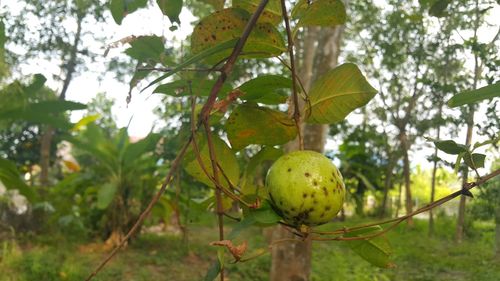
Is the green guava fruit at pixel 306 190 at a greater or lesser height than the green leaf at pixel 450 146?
lesser

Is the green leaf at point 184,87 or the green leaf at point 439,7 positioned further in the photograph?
the green leaf at point 439,7

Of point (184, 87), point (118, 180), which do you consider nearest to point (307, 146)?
point (184, 87)

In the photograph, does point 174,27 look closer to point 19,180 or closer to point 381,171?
→ point 19,180

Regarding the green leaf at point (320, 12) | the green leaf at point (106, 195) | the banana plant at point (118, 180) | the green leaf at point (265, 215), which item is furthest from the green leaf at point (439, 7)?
the banana plant at point (118, 180)

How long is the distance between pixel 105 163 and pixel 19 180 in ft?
7.13

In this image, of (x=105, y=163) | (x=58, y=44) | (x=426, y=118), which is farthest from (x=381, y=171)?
(x=58, y=44)

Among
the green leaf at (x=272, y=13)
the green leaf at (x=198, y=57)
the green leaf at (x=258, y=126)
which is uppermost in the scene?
the green leaf at (x=272, y=13)

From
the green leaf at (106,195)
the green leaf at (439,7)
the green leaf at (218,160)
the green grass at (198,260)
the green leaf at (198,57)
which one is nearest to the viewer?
the green leaf at (198,57)

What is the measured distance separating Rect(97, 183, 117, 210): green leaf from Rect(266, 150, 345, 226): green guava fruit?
149 inches

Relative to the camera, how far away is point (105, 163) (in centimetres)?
473

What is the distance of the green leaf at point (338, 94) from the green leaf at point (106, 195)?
3.70 m

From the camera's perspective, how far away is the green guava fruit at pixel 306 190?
21.8 inches

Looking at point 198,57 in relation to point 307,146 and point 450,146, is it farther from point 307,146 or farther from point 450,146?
point 307,146

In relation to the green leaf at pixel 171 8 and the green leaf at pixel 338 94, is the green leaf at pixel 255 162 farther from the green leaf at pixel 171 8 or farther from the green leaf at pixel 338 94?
the green leaf at pixel 171 8
